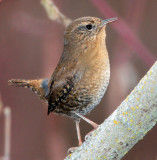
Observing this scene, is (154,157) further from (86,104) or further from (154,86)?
(154,86)

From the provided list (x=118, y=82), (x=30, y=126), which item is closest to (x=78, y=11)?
(x=118, y=82)

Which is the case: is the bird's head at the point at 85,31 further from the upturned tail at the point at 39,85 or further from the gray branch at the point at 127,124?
the gray branch at the point at 127,124

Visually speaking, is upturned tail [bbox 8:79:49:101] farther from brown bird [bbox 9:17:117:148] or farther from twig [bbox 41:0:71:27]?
twig [bbox 41:0:71:27]

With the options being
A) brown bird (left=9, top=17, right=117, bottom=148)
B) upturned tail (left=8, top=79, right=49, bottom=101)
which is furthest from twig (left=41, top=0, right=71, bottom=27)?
upturned tail (left=8, top=79, right=49, bottom=101)

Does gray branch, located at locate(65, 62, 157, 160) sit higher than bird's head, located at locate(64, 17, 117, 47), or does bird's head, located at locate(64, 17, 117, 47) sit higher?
bird's head, located at locate(64, 17, 117, 47)

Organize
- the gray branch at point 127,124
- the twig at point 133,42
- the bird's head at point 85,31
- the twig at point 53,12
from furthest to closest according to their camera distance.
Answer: the bird's head at point 85,31, the twig at point 133,42, the twig at point 53,12, the gray branch at point 127,124

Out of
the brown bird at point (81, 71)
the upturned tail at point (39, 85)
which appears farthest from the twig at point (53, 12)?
the upturned tail at point (39, 85)
